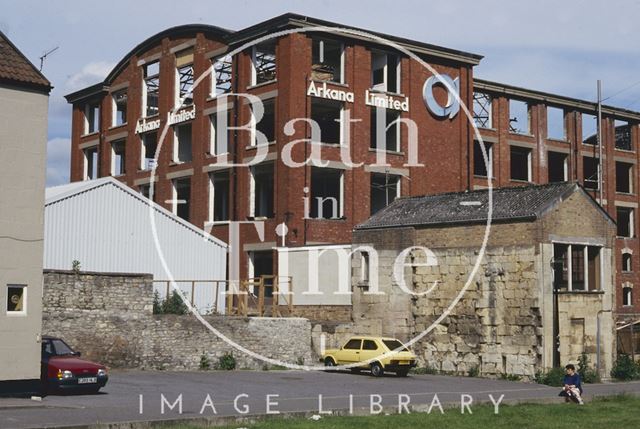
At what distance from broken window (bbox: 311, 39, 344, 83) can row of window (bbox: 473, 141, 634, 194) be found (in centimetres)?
1176

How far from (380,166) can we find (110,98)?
20.0 meters

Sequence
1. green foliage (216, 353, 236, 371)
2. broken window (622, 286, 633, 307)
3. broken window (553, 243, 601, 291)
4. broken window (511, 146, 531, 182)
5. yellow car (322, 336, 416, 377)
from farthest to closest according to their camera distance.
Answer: broken window (622, 286, 633, 307) → broken window (511, 146, 531, 182) → broken window (553, 243, 601, 291) → green foliage (216, 353, 236, 371) → yellow car (322, 336, 416, 377)

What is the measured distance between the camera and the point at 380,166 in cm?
4884

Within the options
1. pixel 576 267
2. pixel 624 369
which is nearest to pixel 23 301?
pixel 576 267

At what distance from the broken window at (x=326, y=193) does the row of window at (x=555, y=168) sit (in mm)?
11630

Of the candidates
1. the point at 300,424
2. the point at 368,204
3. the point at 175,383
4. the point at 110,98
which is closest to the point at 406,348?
the point at 175,383

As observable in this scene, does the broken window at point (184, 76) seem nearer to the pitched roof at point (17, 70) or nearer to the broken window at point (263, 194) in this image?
the broken window at point (263, 194)

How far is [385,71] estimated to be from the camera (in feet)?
162

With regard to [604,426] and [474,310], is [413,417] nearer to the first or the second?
[604,426]

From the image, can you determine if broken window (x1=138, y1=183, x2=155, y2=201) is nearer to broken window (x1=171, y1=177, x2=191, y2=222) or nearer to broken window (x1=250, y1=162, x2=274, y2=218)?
broken window (x1=171, y1=177, x2=191, y2=222)

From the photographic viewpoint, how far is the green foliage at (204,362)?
33.1 meters

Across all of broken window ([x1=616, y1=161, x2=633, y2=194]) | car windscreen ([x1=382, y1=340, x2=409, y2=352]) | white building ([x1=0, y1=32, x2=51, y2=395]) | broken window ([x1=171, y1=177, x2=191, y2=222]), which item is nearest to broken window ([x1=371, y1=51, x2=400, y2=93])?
broken window ([x1=171, y1=177, x2=191, y2=222])

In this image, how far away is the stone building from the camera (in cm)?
3297

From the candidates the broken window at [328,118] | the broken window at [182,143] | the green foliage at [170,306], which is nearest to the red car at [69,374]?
the green foliage at [170,306]
